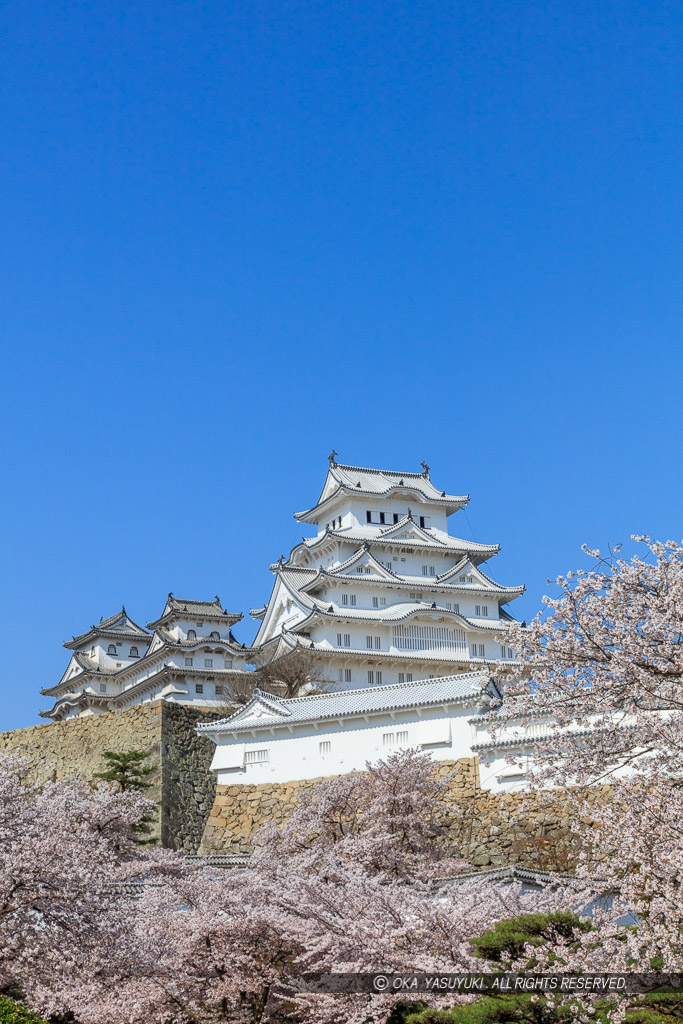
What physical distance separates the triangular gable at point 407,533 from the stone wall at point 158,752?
41.1 ft

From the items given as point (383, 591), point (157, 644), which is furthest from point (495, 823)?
point (157, 644)

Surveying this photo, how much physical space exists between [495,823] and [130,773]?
11.8m

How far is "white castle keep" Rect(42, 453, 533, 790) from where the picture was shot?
34469mm

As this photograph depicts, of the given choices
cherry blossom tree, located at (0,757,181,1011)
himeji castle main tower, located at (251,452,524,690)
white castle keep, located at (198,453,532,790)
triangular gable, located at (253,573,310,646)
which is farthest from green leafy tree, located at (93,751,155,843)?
triangular gable, located at (253,573,310,646)

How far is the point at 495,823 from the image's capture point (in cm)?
1967

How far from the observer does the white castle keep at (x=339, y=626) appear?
3447cm

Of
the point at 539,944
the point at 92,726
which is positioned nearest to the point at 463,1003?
the point at 539,944

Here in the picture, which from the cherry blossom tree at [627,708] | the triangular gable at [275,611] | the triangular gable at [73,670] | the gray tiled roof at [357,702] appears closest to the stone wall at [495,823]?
the gray tiled roof at [357,702]

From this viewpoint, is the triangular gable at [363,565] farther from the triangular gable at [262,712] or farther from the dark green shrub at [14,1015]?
the dark green shrub at [14,1015]

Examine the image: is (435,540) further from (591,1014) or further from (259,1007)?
(591,1014)

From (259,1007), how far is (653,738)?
6.85 m

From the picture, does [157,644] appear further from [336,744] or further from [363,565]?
[336,744]

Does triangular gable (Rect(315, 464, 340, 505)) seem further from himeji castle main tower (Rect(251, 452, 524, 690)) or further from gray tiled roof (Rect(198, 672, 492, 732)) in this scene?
gray tiled roof (Rect(198, 672, 492, 732))

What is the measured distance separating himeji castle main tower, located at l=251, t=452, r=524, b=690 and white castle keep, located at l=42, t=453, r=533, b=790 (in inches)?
2.0
